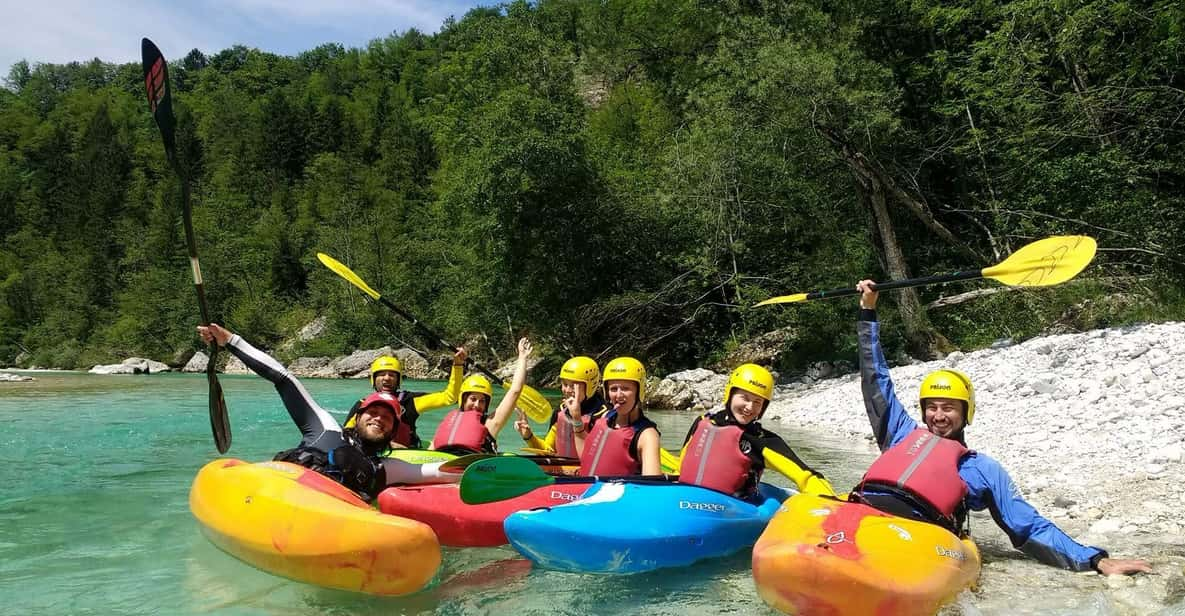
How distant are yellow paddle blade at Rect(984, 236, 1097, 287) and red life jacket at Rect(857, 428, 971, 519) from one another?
1644 mm

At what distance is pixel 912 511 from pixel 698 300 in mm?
13571

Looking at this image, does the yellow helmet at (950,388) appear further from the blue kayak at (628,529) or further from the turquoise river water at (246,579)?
the blue kayak at (628,529)

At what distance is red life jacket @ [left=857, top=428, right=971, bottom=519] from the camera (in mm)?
3344

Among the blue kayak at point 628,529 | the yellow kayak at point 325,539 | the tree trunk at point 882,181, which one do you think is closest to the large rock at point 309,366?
the tree trunk at point 882,181

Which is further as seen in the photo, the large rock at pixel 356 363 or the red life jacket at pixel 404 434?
the large rock at pixel 356 363

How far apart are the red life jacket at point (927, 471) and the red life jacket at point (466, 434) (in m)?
3.03

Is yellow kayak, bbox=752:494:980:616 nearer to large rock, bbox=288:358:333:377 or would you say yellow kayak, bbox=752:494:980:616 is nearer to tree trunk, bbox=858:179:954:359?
tree trunk, bbox=858:179:954:359

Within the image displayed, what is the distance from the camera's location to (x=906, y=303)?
13688mm

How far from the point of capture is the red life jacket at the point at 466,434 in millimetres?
5715

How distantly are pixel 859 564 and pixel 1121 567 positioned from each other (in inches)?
50.6

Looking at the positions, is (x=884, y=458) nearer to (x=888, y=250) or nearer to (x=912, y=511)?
(x=912, y=511)

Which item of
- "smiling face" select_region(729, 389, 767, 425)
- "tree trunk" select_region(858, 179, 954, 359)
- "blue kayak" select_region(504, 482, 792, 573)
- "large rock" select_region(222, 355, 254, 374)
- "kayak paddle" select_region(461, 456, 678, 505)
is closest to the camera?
"blue kayak" select_region(504, 482, 792, 573)

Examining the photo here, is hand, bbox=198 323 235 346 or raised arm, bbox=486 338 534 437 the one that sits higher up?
hand, bbox=198 323 235 346

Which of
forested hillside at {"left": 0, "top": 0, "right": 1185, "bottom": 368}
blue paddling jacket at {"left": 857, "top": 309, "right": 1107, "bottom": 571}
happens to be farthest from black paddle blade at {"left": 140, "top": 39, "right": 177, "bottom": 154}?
forested hillside at {"left": 0, "top": 0, "right": 1185, "bottom": 368}
